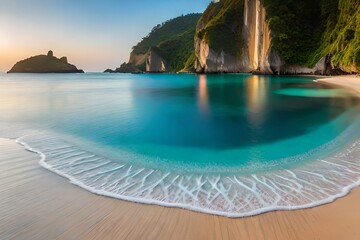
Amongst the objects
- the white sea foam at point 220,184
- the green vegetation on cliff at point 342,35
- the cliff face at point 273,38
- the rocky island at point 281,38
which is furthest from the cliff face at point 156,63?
the white sea foam at point 220,184

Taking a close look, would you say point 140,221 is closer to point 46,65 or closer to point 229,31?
point 229,31

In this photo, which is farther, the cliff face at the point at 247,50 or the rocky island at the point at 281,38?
the cliff face at the point at 247,50

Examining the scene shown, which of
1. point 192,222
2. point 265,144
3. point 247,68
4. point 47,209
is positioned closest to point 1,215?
point 47,209

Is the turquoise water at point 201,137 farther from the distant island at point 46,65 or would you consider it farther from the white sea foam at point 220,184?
the distant island at point 46,65

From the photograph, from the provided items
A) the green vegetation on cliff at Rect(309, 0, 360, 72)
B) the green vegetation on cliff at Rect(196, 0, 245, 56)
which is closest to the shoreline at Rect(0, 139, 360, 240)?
the green vegetation on cliff at Rect(309, 0, 360, 72)

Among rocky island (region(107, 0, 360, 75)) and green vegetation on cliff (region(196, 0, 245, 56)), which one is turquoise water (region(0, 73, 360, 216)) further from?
green vegetation on cliff (region(196, 0, 245, 56))

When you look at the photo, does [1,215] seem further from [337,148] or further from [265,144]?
[337,148]

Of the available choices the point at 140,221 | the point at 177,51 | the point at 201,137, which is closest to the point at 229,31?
the point at 177,51
